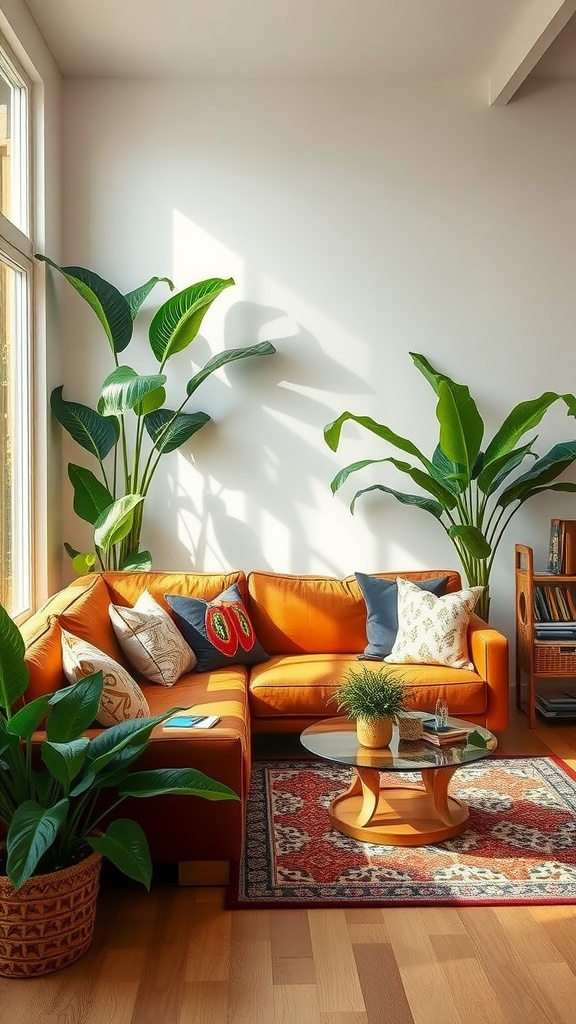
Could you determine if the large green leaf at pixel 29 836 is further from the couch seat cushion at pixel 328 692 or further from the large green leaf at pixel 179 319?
the large green leaf at pixel 179 319

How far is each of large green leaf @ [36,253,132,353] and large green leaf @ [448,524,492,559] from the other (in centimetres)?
190

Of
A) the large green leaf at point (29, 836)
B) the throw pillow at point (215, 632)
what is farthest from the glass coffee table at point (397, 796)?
the large green leaf at point (29, 836)

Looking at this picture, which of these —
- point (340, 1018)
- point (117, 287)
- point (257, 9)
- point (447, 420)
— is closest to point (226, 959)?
point (340, 1018)

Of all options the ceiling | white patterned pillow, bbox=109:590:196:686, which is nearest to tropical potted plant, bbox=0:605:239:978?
white patterned pillow, bbox=109:590:196:686

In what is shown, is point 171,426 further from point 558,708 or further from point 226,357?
point 558,708

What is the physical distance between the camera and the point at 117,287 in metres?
4.91

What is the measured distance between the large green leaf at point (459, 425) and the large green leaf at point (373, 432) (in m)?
0.17

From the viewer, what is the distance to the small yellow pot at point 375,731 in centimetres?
311

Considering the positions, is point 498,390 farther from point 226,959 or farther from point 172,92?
point 226,959

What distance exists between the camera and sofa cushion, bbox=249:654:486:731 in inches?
156

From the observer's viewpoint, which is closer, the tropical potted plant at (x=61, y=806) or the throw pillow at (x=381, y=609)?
the tropical potted plant at (x=61, y=806)

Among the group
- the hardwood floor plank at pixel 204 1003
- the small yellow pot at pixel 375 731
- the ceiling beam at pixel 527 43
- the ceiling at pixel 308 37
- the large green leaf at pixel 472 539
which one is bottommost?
the hardwood floor plank at pixel 204 1003

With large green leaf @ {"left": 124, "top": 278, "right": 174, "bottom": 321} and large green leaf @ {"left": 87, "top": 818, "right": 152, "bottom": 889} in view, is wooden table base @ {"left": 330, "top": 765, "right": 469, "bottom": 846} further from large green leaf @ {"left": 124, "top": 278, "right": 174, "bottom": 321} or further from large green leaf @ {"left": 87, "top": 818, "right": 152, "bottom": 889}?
large green leaf @ {"left": 124, "top": 278, "right": 174, "bottom": 321}

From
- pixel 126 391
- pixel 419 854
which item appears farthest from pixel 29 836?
pixel 126 391
